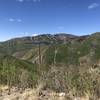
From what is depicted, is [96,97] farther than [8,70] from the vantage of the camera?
No

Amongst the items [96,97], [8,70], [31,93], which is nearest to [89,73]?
[96,97]

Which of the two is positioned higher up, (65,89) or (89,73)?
(89,73)

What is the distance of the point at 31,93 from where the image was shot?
752 centimetres

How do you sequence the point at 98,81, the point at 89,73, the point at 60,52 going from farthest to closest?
the point at 60,52 < the point at 89,73 < the point at 98,81

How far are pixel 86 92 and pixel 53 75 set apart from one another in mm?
1715

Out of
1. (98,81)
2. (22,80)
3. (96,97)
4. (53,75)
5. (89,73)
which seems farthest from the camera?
(22,80)

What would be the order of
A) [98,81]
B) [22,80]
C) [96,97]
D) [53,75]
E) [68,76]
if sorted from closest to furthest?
[96,97], [98,81], [68,76], [53,75], [22,80]

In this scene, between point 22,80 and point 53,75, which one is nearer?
point 53,75

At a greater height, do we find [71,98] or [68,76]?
[68,76]

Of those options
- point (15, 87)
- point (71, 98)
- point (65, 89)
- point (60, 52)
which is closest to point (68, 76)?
point (65, 89)

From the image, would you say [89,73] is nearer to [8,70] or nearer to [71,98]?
[71,98]

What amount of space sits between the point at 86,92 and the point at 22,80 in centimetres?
281

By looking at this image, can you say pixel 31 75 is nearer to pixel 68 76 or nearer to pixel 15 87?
pixel 15 87

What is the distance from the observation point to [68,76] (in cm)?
763
